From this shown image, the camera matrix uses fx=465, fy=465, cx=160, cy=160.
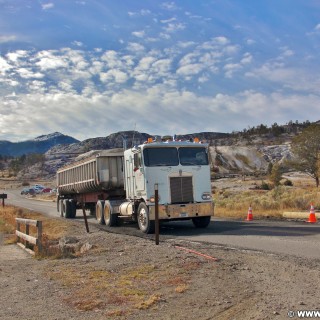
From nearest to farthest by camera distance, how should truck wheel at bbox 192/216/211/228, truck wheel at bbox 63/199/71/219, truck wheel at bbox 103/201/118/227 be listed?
truck wheel at bbox 192/216/211/228 < truck wheel at bbox 103/201/118/227 < truck wheel at bbox 63/199/71/219

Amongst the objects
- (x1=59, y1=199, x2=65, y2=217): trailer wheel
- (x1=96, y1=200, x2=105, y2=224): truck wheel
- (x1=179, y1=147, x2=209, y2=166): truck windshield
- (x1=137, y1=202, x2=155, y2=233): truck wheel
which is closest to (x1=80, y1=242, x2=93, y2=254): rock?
(x1=137, y1=202, x2=155, y2=233): truck wheel

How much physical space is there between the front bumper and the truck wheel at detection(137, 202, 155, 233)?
0.81 feet

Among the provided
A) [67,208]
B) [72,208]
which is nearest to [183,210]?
[72,208]

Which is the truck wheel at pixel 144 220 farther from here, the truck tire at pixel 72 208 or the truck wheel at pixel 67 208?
the truck wheel at pixel 67 208

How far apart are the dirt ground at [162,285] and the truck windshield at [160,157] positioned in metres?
5.12

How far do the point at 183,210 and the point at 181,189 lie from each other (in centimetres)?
72

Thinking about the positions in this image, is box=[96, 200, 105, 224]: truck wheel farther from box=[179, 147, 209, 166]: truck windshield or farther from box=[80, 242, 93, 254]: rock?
box=[80, 242, 93, 254]: rock

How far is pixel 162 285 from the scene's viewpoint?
292 inches

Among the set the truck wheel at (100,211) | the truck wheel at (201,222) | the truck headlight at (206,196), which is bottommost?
the truck wheel at (201,222)

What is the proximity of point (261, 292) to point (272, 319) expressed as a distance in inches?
47.2

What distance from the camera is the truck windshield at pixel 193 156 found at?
16.1 metres

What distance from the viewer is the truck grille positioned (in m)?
15.7

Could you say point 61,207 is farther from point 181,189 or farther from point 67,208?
point 181,189

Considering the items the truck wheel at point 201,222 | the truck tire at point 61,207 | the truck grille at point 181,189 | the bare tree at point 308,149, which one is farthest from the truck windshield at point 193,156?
the bare tree at point 308,149
